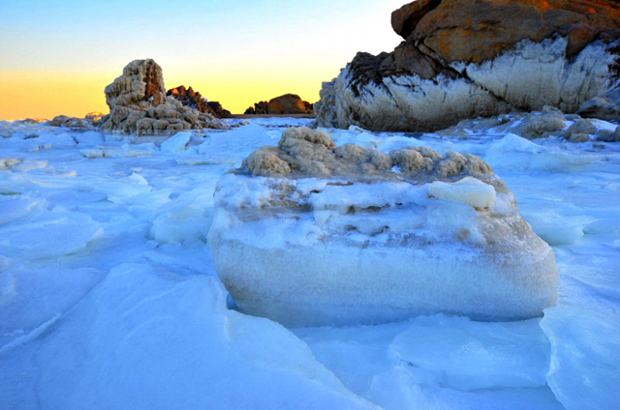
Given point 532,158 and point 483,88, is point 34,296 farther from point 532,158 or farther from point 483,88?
point 483,88

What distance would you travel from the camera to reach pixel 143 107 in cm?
1155

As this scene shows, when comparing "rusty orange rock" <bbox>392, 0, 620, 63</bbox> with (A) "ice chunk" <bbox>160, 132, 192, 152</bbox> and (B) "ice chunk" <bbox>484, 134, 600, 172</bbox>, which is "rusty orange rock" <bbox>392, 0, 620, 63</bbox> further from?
(A) "ice chunk" <bbox>160, 132, 192, 152</bbox>

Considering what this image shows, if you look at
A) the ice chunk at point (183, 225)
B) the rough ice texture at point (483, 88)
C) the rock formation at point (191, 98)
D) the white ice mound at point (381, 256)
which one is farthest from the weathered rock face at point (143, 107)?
the rock formation at point (191, 98)

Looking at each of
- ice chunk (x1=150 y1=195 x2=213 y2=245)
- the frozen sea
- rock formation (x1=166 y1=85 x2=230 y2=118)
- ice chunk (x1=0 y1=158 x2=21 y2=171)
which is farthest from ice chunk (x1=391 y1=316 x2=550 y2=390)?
rock formation (x1=166 y1=85 x2=230 y2=118)

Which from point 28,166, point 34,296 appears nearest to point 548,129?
point 34,296

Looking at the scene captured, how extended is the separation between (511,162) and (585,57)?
620 cm

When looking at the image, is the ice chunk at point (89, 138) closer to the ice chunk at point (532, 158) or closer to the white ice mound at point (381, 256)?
the ice chunk at point (532, 158)

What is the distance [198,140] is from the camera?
9.29 meters

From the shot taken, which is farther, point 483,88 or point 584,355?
point 483,88

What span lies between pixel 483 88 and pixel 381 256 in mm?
9932

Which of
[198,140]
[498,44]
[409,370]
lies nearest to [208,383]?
[409,370]

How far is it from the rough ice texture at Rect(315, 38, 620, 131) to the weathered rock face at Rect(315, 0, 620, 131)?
22 mm

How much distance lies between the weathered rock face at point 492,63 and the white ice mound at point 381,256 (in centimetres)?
876

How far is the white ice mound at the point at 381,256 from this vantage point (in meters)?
1.28
